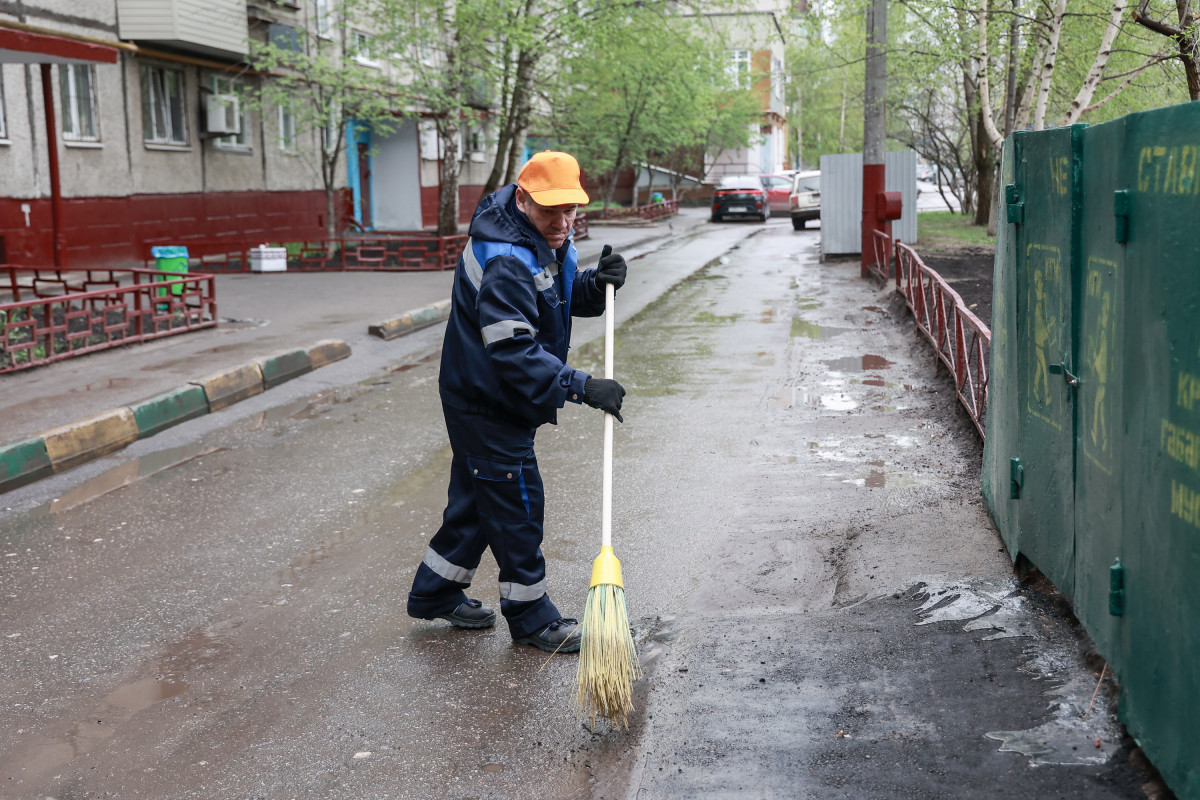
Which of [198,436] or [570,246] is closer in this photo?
[570,246]

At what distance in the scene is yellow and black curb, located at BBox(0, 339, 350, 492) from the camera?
282 inches

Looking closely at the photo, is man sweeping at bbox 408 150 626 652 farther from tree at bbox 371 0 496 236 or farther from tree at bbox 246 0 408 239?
tree at bbox 246 0 408 239

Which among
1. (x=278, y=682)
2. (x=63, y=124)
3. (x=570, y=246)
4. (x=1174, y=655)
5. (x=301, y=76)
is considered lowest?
(x=278, y=682)

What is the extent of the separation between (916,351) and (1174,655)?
27.3ft

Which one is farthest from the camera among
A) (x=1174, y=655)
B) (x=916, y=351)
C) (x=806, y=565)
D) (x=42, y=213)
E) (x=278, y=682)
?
(x=42, y=213)

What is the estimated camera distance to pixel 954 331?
8.62 m

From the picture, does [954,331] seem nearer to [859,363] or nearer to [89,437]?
[859,363]

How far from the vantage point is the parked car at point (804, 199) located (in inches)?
1309

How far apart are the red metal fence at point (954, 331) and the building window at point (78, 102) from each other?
513 inches

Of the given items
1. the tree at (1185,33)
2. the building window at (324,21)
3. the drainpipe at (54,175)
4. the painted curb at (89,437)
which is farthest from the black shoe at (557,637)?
the building window at (324,21)

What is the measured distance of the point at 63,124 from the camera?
18062mm

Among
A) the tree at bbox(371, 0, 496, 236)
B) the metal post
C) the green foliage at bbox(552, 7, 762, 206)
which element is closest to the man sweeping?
the metal post

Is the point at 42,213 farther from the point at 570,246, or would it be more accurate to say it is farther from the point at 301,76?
the point at 570,246

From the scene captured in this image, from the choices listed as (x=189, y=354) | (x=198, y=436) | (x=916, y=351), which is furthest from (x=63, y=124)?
(x=916, y=351)
